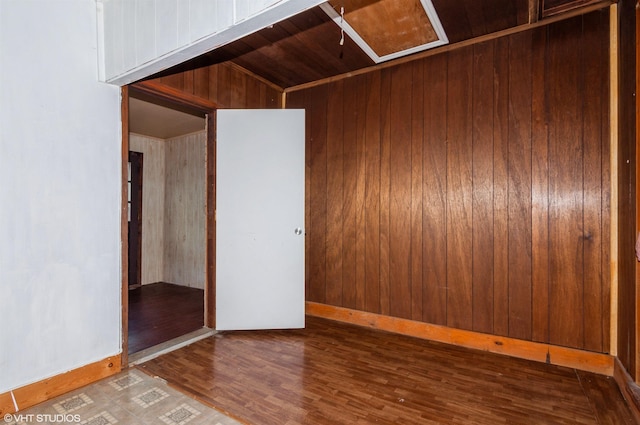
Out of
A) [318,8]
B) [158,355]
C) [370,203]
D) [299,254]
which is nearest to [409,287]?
[370,203]

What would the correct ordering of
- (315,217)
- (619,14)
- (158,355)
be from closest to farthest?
(619,14) → (158,355) → (315,217)

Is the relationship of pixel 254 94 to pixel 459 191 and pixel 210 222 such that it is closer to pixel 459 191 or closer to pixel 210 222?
pixel 210 222

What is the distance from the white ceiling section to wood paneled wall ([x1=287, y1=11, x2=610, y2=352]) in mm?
1881

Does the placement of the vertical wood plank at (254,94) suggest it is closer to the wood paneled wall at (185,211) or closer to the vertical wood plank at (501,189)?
the wood paneled wall at (185,211)

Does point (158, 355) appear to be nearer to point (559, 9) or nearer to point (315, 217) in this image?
point (315, 217)

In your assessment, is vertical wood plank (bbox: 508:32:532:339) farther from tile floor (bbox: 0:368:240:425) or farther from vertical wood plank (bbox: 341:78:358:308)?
tile floor (bbox: 0:368:240:425)

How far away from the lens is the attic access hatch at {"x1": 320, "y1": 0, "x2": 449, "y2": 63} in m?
2.17

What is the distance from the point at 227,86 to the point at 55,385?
2.62 meters

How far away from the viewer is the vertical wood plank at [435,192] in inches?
108

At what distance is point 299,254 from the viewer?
302 cm

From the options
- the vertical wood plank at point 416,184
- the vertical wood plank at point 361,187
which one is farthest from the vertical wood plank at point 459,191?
the vertical wood plank at point 361,187

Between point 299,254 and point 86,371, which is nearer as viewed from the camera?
point 86,371

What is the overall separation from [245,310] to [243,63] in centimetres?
→ 235

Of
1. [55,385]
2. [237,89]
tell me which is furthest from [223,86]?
[55,385]
